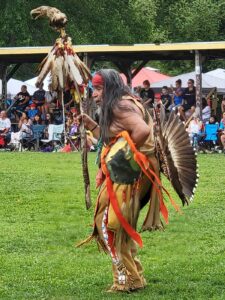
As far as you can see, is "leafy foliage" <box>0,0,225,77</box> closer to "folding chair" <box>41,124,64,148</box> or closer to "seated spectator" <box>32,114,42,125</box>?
"seated spectator" <box>32,114,42,125</box>

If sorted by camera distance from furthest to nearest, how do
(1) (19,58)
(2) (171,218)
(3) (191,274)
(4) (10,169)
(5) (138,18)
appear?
1. (5) (138,18)
2. (1) (19,58)
3. (4) (10,169)
4. (2) (171,218)
5. (3) (191,274)

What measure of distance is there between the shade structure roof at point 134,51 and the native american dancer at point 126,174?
66.2 ft

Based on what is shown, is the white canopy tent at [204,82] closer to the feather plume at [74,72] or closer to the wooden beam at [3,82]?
the wooden beam at [3,82]

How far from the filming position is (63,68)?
37.4 ft

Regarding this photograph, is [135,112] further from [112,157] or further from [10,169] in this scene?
[10,169]

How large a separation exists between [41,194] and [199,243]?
5.19 meters

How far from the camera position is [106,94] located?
7.50 meters

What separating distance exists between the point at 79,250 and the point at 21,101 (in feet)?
69.1

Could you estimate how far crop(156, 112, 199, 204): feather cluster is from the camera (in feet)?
25.1

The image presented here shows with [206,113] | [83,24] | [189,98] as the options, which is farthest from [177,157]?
[83,24]

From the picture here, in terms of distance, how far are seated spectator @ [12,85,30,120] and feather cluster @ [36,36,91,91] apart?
61.8ft

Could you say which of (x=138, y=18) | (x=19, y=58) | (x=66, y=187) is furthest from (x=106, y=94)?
(x=138, y=18)

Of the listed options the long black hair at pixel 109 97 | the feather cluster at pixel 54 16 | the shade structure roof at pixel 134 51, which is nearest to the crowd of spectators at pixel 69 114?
the shade structure roof at pixel 134 51


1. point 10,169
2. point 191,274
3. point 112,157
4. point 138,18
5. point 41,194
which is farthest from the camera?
point 138,18
